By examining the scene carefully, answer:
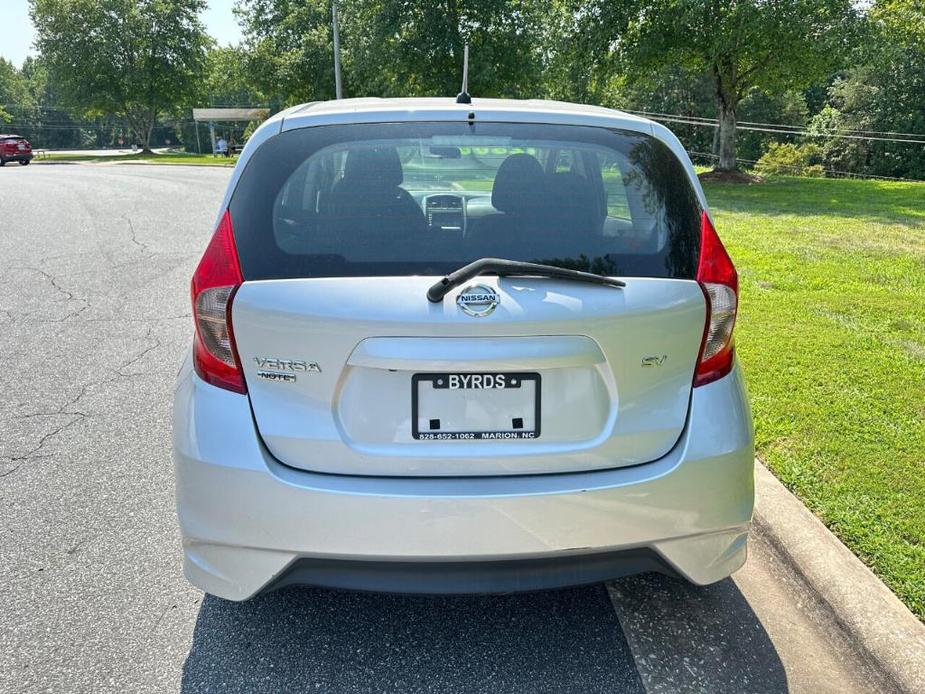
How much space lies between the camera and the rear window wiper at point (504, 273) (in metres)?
2.03

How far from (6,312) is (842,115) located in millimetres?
51108

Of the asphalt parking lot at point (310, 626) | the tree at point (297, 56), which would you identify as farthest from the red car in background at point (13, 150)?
the asphalt parking lot at point (310, 626)

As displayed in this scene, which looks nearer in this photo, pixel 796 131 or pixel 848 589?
pixel 848 589

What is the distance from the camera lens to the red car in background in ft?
126

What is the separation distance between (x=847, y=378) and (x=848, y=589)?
7.66 ft

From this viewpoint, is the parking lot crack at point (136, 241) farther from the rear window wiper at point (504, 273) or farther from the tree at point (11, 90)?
the tree at point (11, 90)

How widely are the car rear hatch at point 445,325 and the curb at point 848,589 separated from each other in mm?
1038

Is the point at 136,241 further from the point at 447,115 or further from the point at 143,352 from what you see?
the point at 447,115

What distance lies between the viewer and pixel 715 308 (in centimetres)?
226

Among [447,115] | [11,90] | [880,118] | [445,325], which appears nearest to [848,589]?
[445,325]

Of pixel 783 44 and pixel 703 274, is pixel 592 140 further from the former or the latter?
pixel 783 44

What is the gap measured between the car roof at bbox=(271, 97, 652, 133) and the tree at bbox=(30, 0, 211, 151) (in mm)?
56833

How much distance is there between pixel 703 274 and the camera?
2.25 m

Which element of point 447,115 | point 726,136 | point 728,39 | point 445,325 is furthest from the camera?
point 726,136
